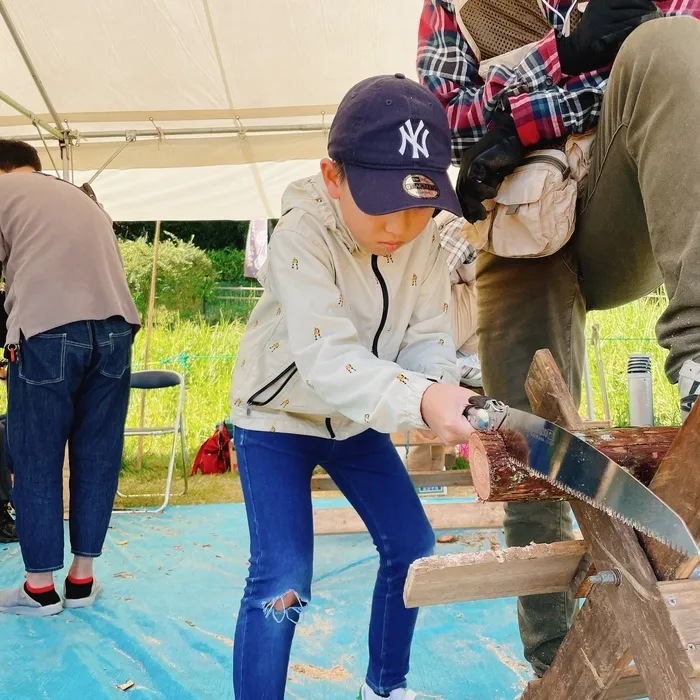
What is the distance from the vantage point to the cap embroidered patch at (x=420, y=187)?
4.44 ft

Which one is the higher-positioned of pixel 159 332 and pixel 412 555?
pixel 412 555

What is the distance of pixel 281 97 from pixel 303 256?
3.74 meters

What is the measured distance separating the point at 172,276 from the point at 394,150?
38.0ft

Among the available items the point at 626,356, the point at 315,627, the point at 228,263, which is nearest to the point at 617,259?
the point at 315,627

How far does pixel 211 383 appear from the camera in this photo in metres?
8.45

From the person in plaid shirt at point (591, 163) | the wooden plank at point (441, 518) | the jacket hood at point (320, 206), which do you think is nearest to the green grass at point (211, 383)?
the wooden plank at point (441, 518)

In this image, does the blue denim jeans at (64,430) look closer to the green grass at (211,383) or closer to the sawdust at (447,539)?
the sawdust at (447,539)

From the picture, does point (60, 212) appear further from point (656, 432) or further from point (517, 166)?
point (656, 432)

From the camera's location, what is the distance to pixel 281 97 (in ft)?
15.8

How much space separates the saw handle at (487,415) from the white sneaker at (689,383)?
0.29 m

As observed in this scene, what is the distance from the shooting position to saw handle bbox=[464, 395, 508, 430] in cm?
111

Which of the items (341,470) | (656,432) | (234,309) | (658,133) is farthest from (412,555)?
(234,309)

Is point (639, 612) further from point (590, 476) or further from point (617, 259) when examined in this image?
point (617, 259)

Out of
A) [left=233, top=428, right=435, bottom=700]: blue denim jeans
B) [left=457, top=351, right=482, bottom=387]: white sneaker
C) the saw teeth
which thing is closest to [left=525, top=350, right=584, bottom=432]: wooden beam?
the saw teeth
